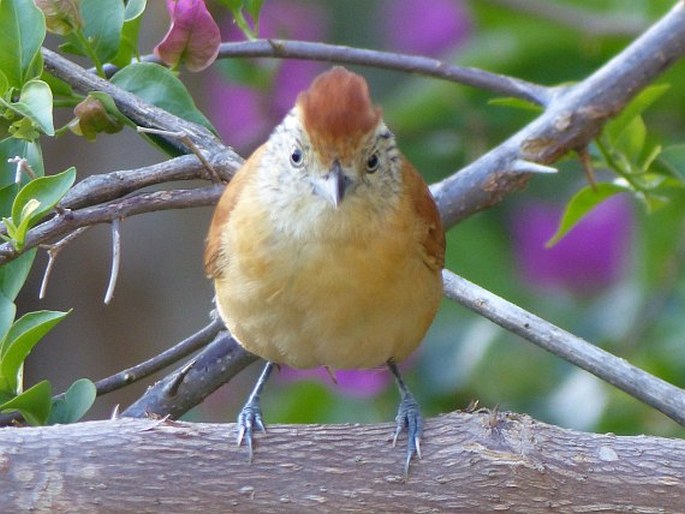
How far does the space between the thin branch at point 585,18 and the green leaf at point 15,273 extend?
2782 mm

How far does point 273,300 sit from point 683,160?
51.2 inches

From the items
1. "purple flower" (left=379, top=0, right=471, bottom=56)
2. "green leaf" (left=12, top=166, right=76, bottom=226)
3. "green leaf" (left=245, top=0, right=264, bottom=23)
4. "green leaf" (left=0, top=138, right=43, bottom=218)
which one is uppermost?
"purple flower" (left=379, top=0, right=471, bottom=56)

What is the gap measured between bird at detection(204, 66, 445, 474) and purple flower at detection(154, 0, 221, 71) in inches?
9.7

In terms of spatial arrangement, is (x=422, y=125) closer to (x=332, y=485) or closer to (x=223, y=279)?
(x=223, y=279)

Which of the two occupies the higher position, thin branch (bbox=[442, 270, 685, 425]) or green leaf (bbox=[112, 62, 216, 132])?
green leaf (bbox=[112, 62, 216, 132])

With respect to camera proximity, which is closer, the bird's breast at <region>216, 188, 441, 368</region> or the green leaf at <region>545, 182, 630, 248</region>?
the bird's breast at <region>216, 188, 441, 368</region>

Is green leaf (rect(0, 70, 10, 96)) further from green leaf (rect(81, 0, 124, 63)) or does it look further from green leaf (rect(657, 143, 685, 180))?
green leaf (rect(657, 143, 685, 180))

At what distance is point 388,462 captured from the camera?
103 inches

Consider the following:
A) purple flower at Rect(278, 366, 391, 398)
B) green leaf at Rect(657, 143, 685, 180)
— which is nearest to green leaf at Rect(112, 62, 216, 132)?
green leaf at Rect(657, 143, 685, 180)

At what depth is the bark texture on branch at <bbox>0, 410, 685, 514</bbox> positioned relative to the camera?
8.08 ft

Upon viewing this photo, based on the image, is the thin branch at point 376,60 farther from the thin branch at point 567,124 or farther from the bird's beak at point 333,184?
the bird's beak at point 333,184

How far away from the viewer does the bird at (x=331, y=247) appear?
2.86 m

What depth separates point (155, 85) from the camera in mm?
2908

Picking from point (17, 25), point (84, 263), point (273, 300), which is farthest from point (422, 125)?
point (17, 25)
